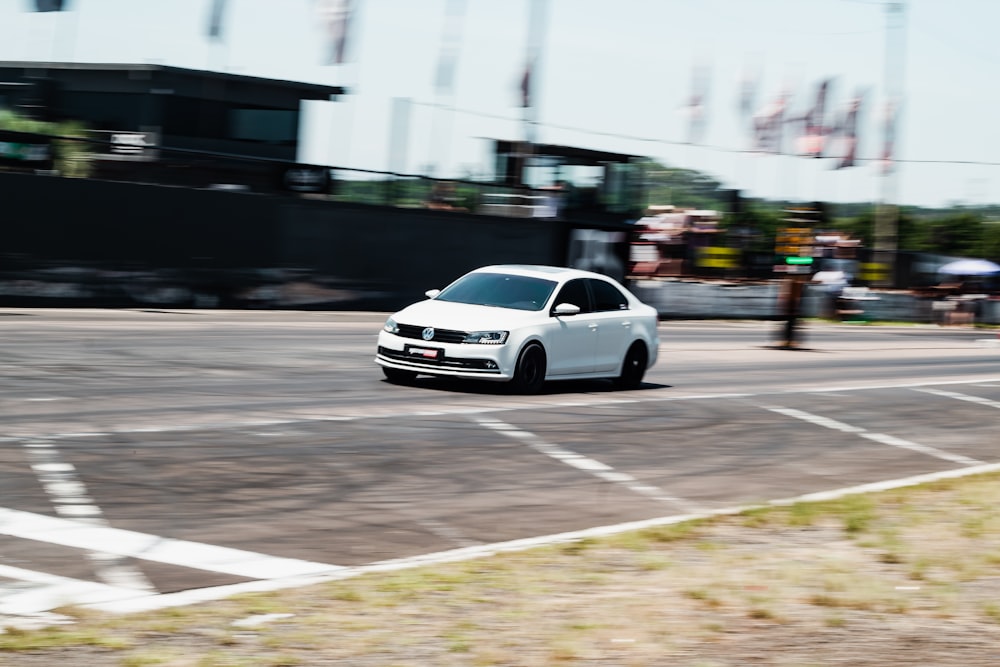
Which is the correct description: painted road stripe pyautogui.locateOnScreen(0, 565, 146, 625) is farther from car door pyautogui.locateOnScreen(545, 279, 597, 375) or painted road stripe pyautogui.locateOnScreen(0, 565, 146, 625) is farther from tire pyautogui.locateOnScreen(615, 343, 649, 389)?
tire pyautogui.locateOnScreen(615, 343, 649, 389)

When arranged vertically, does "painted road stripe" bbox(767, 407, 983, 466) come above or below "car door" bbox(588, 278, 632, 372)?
below

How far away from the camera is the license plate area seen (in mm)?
15648

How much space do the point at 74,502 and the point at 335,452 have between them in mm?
2957

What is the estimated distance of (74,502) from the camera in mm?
8289

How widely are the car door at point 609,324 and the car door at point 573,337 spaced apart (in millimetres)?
135

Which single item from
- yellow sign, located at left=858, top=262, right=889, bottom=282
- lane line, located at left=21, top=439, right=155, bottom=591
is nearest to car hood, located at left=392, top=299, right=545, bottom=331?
lane line, located at left=21, top=439, right=155, bottom=591

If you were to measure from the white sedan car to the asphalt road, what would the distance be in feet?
1.34

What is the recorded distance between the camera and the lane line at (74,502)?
6.62m

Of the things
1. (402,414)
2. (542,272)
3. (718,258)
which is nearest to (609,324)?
(542,272)

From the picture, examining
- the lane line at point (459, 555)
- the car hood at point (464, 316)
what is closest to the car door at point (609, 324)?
the car hood at point (464, 316)

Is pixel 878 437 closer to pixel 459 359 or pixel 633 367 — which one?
pixel 633 367

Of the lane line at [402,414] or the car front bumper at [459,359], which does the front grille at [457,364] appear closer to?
the car front bumper at [459,359]

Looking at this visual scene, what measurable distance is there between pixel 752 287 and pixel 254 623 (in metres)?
38.6

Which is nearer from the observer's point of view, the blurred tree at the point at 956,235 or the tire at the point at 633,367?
the tire at the point at 633,367
